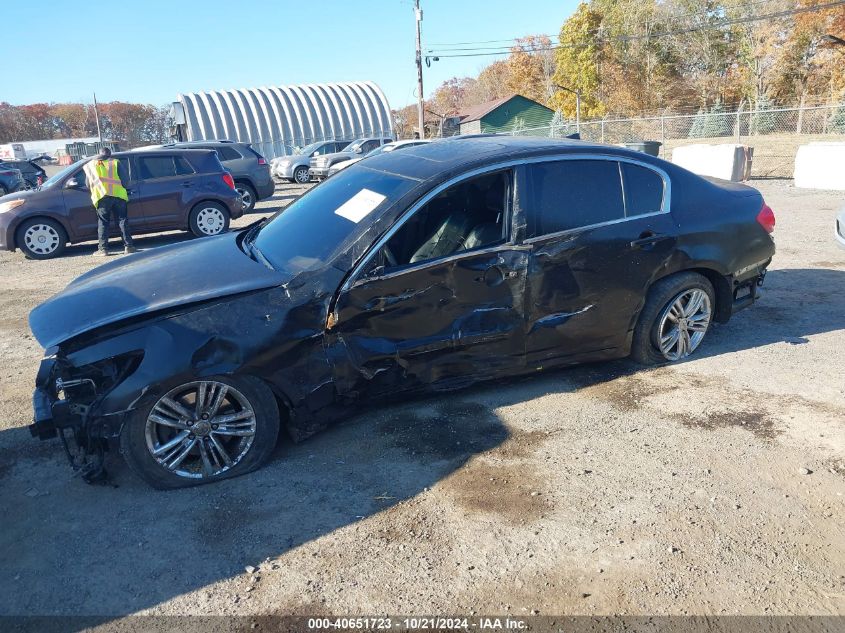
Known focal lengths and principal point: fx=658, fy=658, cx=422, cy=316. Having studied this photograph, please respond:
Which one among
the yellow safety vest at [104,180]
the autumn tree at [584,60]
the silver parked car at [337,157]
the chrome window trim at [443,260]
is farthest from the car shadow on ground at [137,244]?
the autumn tree at [584,60]

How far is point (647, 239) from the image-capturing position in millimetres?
4582

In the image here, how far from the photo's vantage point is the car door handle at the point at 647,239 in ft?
14.9

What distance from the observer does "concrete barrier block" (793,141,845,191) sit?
1475 cm

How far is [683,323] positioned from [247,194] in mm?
12610

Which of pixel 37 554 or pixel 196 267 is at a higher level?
pixel 196 267

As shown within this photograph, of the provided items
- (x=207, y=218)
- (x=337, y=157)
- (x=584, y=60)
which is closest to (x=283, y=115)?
(x=337, y=157)

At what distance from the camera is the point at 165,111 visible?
81688 mm

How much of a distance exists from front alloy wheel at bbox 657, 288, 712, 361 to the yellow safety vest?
8804mm

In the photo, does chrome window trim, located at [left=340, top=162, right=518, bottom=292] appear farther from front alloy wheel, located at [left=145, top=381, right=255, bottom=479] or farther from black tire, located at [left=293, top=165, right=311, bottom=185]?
black tire, located at [left=293, top=165, right=311, bottom=185]

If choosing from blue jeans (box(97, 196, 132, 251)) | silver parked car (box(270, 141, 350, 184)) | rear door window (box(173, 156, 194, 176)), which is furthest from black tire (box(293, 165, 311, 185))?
blue jeans (box(97, 196, 132, 251))

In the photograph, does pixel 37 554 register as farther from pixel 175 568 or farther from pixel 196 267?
pixel 196 267

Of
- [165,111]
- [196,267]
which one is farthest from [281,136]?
[165,111]

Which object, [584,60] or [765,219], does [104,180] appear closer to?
[765,219]

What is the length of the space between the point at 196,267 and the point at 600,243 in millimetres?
2638
